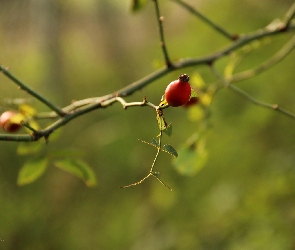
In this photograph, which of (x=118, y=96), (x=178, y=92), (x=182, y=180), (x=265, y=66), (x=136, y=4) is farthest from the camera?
(x=182, y=180)

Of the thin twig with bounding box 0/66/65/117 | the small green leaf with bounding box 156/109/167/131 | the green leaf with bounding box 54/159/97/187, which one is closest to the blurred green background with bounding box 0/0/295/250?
the green leaf with bounding box 54/159/97/187

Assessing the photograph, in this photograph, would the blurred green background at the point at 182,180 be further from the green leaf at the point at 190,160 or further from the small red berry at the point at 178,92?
the small red berry at the point at 178,92

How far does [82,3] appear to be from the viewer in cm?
1010

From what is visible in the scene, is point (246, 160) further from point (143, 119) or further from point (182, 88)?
point (182, 88)

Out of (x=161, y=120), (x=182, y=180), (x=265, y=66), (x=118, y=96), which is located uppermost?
(x=182, y=180)

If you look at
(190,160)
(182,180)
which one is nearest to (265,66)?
(190,160)

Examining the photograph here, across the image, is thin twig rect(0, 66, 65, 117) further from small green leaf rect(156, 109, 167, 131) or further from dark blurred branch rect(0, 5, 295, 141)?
small green leaf rect(156, 109, 167, 131)

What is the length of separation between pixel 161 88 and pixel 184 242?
191 cm

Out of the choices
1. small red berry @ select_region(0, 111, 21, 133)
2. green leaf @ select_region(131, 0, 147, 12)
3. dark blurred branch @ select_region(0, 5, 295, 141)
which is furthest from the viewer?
green leaf @ select_region(131, 0, 147, 12)

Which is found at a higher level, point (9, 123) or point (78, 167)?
point (9, 123)

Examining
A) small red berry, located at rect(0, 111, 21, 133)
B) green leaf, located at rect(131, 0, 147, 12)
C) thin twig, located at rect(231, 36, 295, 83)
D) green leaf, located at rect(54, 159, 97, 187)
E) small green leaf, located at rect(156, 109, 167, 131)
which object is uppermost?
green leaf, located at rect(131, 0, 147, 12)

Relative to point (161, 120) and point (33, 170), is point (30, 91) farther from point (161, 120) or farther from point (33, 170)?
point (161, 120)

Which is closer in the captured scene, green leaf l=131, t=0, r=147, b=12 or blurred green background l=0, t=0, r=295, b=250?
green leaf l=131, t=0, r=147, b=12

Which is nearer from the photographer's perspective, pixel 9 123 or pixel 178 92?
pixel 178 92
